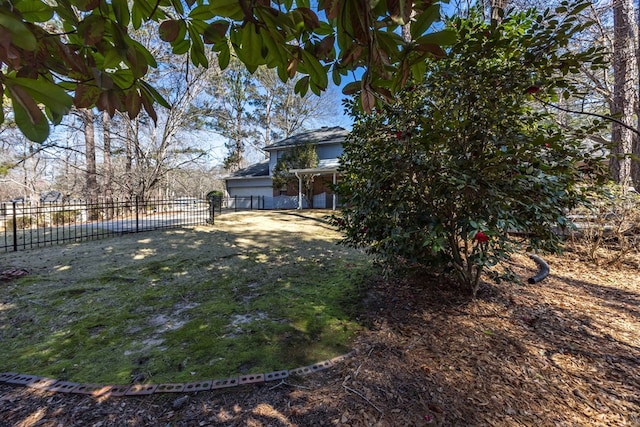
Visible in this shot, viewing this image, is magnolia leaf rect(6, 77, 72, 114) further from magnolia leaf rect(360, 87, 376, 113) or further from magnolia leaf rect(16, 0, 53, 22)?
magnolia leaf rect(360, 87, 376, 113)

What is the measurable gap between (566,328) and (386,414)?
2.10 m

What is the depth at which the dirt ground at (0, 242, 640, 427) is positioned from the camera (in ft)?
5.58

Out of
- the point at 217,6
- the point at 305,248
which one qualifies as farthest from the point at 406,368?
the point at 305,248

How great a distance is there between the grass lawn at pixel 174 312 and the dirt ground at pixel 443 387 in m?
0.25

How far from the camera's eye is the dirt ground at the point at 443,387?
67.0 inches

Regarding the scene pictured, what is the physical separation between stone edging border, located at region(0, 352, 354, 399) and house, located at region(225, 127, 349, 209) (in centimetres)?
1334

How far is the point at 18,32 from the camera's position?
564 millimetres

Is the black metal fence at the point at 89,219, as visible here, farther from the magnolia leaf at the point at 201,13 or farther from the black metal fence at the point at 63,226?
the magnolia leaf at the point at 201,13

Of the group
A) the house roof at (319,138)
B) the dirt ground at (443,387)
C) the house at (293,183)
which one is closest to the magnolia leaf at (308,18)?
the dirt ground at (443,387)

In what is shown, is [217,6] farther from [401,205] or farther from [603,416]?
[603,416]

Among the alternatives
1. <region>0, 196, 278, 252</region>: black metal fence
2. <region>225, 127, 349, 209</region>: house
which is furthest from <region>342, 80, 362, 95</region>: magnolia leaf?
<region>225, 127, 349, 209</region>: house

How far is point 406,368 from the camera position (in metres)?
2.12

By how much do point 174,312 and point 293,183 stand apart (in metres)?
15.7

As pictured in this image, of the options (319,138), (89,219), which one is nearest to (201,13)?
(89,219)
